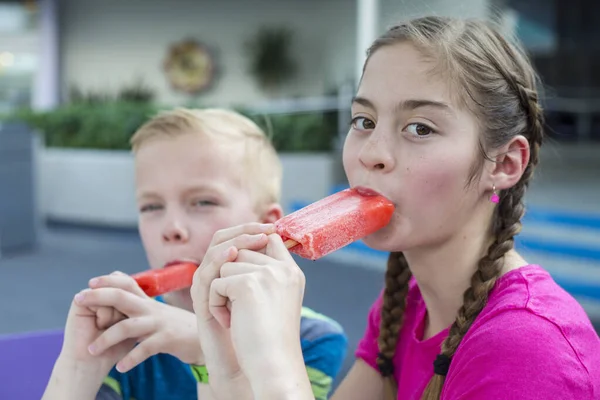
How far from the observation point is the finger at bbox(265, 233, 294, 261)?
43.1 inches

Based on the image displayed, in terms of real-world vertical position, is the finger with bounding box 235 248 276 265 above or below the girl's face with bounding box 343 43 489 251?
below

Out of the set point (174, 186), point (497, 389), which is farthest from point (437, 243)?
point (174, 186)

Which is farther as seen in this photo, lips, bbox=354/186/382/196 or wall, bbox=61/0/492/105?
wall, bbox=61/0/492/105

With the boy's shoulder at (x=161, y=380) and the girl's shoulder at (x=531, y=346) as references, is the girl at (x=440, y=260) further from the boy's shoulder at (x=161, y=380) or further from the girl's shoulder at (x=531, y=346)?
the boy's shoulder at (x=161, y=380)

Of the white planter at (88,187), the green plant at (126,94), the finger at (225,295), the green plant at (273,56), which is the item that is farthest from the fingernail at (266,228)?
the green plant at (273,56)

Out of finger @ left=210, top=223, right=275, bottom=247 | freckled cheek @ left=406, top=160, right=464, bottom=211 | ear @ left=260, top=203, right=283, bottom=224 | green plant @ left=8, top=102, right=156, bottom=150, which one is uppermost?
freckled cheek @ left=406, top=160, right=464, bottom=211

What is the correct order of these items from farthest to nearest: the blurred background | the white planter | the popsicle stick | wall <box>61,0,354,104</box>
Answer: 1. wall <box>61,0,354,104</box>
2. the white planter
3. the blurred background
4. the popsicle stick

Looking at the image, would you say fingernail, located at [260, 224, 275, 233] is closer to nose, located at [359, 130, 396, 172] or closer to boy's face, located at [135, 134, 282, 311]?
nose, located at [359, 130, 396, 172]

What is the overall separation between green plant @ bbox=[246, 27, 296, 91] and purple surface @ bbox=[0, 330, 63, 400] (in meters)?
15.1

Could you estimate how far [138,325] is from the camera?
141cm

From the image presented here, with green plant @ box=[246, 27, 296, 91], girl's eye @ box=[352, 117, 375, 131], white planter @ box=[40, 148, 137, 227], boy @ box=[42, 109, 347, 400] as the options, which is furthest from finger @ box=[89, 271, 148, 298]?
green plant @ box=[246, 27, 296, 91]

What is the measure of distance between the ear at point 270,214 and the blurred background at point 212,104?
0.31 meters

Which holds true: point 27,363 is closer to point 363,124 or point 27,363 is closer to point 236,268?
point 236,268

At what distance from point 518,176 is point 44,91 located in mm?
19321
